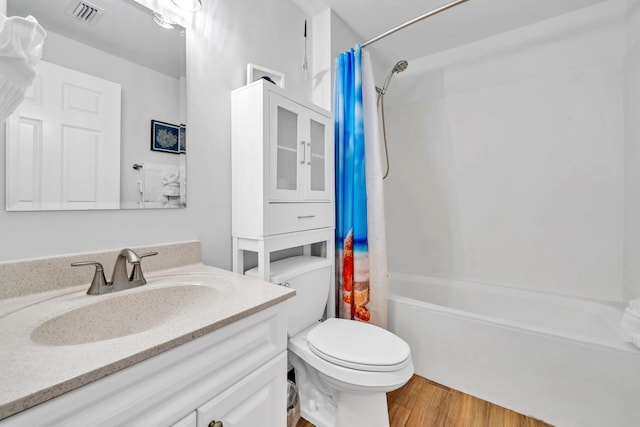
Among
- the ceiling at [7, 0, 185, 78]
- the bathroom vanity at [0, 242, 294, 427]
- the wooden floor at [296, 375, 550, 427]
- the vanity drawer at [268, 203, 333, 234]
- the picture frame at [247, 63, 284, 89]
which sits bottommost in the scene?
the wooden floor at [296, 375, 550, 427]

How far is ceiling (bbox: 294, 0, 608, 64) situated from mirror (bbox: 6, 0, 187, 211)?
113 centimetres

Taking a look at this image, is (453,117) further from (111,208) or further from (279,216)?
(111,208)

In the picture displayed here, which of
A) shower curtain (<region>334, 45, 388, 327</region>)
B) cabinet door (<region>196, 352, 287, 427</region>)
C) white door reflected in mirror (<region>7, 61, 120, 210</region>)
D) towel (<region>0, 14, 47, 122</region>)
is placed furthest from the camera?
shower curtain (<region>334, 45, 388, 327</region>)

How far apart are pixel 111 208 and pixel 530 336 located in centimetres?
198

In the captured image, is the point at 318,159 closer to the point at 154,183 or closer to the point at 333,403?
the point at 154,183

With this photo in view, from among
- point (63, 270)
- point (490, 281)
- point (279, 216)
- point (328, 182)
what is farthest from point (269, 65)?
point (490, 281)

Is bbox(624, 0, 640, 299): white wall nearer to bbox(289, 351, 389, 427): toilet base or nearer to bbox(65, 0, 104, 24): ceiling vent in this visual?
bbox(289, 351, 389, 427): toilet base

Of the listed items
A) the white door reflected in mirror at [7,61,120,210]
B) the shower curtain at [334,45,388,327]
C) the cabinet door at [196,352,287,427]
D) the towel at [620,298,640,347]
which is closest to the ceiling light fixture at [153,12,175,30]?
the white door reflected in mirror at [7,61,120,210]

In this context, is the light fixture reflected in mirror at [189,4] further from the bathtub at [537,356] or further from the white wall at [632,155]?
the white wall at [632,155]

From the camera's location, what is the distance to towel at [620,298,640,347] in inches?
44.6

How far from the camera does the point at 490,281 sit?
6.99ft

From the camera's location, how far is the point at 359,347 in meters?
1.16

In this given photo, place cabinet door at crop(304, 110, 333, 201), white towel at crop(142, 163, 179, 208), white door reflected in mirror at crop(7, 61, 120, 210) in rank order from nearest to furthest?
1. white door reflected in mirror at crop(7, 61, 120, 210)
2. white towel at crop(142, 163, 179, 208)
3. cabinet door at crop(304, 110, 333, 201)

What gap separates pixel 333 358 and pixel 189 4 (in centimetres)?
162
